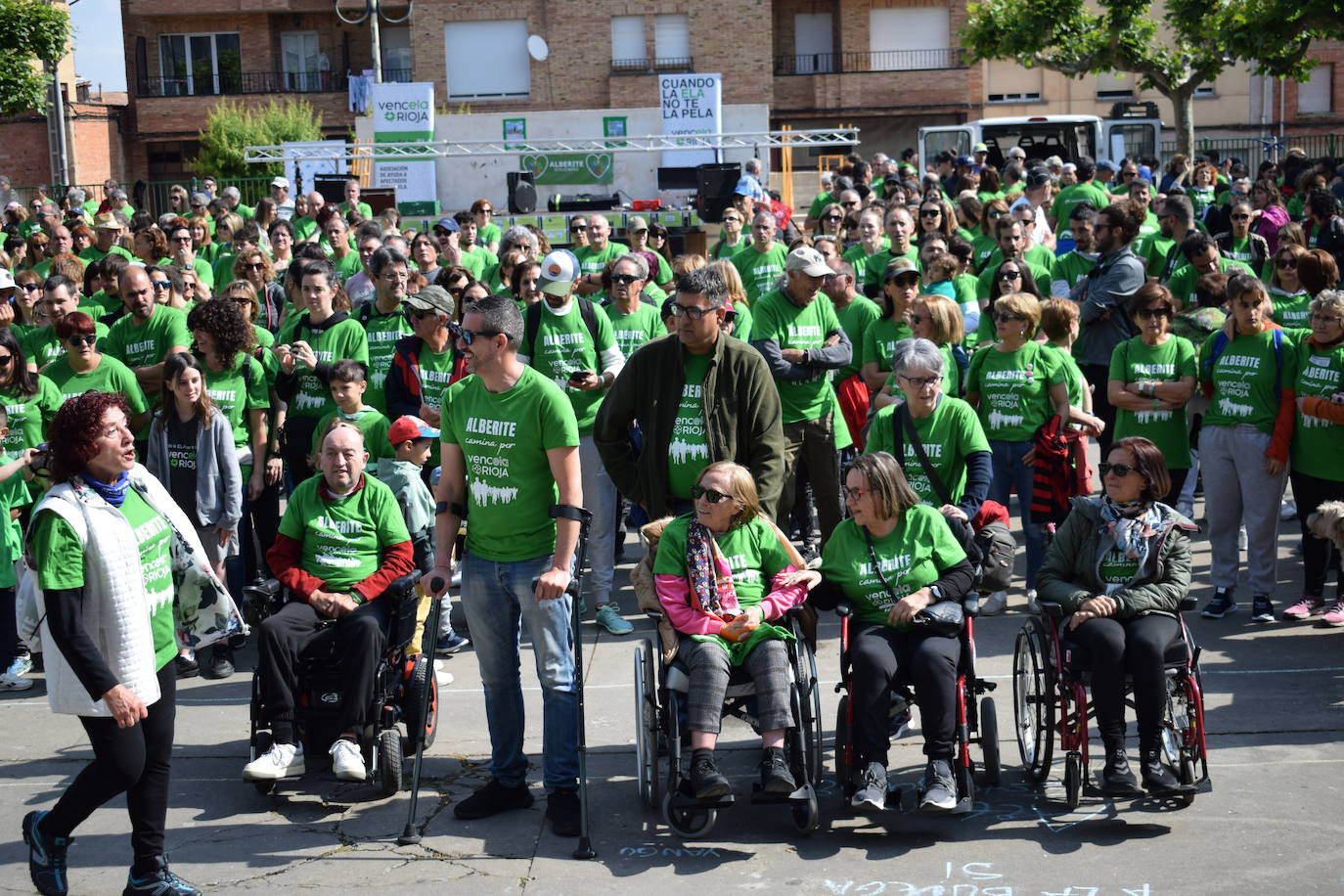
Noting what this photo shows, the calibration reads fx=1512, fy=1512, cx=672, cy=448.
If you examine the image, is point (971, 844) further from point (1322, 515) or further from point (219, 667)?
point (219, 667)

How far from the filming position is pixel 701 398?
6688mm

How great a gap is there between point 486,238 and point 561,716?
33.7 ft

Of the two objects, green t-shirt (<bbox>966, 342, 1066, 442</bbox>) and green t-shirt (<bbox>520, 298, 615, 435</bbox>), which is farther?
green t-shirt (<bbox>520, 298, 615, 435</bbox>)

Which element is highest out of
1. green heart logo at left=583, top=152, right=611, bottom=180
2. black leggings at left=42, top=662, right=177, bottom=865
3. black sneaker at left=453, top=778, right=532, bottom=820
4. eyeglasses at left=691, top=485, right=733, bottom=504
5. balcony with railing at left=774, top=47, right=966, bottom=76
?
balcony with railing at left=774, top=47, right=966, bottom=76

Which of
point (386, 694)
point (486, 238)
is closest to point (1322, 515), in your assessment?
point (386, 694)

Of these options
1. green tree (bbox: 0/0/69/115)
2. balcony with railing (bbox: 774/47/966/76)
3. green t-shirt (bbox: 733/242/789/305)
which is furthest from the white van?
green tree (bbox: 0/0/69/115)

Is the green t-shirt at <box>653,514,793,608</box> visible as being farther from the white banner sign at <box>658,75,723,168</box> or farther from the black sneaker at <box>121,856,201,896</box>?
the white banner sign at <box>658,75,723,168</box>

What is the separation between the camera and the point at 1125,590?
20.0 feet

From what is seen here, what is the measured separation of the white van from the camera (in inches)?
1066

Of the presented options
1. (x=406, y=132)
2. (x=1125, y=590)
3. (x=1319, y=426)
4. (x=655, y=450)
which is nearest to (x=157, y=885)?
(x=655, y=450)

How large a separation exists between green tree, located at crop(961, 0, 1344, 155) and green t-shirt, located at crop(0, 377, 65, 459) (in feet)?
69.7

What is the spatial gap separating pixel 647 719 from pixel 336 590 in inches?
64.8

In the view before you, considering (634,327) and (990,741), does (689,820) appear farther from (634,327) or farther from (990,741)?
(634,327)

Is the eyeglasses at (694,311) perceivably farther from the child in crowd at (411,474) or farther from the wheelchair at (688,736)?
the child in crowd at (411,474)
